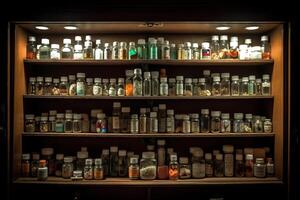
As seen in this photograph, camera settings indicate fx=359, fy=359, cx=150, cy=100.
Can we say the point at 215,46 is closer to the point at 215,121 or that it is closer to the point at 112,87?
the point at 215,121

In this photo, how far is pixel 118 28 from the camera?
8.80 feet

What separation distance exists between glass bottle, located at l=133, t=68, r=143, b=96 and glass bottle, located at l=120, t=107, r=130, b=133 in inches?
6.5

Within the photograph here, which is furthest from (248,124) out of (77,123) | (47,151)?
(47,151)

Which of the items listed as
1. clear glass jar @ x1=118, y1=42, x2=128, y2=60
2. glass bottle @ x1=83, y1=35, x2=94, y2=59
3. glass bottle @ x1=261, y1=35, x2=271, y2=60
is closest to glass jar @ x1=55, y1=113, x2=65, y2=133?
glass bottle @ x1=83, y1=35, x2=94, y2=59

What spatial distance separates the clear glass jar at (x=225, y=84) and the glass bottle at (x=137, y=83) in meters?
0.62

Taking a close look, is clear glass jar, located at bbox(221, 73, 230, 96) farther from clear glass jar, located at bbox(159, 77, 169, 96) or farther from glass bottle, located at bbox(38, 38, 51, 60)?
glass bottle, located at bbox(38, 38, 51, 60)

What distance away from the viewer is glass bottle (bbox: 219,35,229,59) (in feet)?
8.89

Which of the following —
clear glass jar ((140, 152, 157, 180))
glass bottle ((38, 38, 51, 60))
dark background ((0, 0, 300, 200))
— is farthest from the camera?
glass bottle ((38, 38, 51, 60))

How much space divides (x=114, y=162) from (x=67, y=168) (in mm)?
349

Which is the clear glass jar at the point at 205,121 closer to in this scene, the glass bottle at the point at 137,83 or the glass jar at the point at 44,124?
the glass bottle at the point at 137,83

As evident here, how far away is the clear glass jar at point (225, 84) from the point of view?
2.72 m

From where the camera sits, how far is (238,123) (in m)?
2.71
